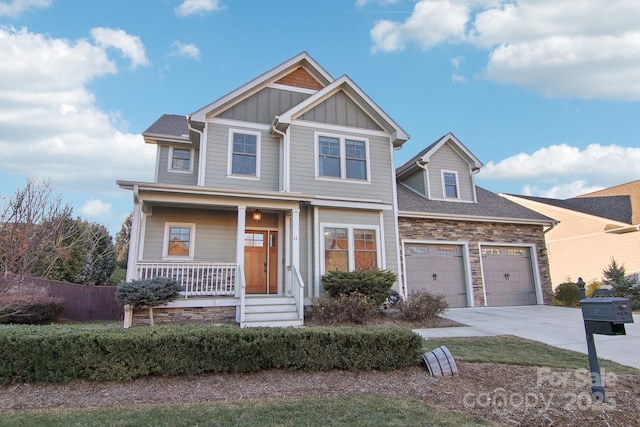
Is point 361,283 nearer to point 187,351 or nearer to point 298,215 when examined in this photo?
point 298,215

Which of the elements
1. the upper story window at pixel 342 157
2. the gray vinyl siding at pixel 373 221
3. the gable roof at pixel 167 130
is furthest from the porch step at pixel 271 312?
the gable roof at pixel 167 130

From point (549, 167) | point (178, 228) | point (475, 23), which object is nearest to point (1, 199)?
point (178, 228)

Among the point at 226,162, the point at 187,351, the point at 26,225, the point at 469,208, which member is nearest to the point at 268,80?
the point at 226,162

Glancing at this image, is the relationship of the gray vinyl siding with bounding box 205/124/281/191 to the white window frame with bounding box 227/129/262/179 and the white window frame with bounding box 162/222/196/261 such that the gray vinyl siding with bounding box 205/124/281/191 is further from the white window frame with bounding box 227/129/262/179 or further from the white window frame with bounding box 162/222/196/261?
the white window frame with bounding box 162/222/196/261

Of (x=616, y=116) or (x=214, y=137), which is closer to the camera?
(x=214, y=137)

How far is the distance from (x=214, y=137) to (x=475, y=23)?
1000 centimetres

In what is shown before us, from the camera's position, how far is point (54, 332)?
15.4 ft

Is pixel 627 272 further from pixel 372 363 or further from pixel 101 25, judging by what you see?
pixel 101 25

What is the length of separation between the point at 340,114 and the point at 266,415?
974cm

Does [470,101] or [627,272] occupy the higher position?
[470,101]

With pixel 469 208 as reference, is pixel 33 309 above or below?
below

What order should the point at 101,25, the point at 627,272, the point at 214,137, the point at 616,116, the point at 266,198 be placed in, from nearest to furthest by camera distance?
the point at 266,198
the point at 214,137
the point at 101,25
the point at 627,272
the point at 616,116

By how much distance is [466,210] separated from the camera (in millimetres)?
13070

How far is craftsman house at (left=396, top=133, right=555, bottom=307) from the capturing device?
39.9ft
